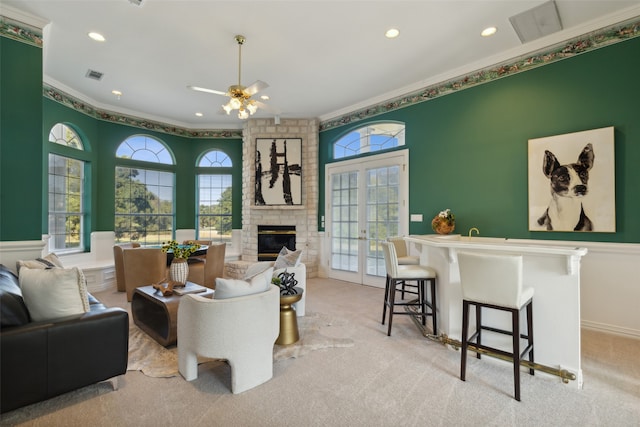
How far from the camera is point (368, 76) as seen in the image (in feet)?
15.0

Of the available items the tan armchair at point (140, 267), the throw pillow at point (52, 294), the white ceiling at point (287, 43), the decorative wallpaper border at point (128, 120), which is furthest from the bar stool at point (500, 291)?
the decorative wallpaper border at point (128, 120)

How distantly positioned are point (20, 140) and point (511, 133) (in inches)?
226

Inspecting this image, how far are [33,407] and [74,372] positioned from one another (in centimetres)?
38

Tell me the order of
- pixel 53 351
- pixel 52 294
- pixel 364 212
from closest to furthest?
pixel 53 351 < pixel 52 294 < pixel 364 212

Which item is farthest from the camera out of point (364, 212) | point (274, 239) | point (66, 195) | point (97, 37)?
point (274, 239)

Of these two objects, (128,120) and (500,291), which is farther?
(128,120)

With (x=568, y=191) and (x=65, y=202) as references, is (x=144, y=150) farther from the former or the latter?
(x=568, y=191)

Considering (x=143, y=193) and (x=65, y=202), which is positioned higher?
(x=143, y=193)

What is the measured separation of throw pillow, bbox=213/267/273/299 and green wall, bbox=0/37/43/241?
8.61ft

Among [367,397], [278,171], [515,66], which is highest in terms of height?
[515,66]

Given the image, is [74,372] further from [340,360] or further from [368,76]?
[368,76]

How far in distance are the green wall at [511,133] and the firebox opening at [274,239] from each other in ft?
8.44

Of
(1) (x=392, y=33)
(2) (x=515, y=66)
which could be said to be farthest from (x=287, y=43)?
(2) (x=515, y=66)

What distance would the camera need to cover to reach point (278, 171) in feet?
20.6
